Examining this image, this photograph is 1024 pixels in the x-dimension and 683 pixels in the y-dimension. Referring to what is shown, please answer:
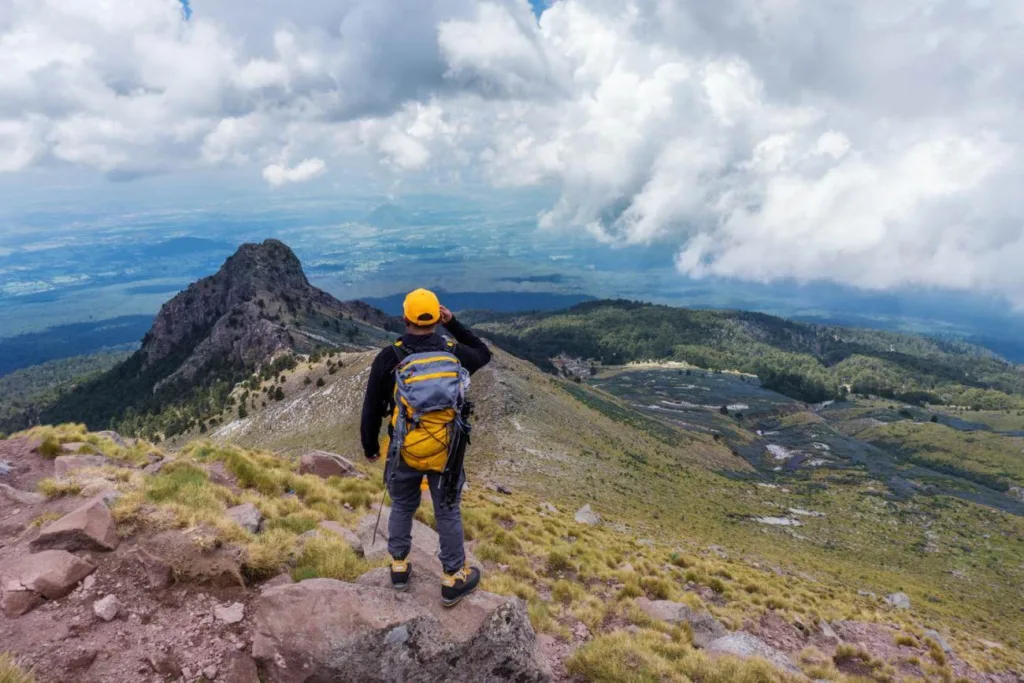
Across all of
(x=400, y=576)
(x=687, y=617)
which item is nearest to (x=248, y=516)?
(x=400, y=576)

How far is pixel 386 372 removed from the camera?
827cm

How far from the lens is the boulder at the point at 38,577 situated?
7.02 m

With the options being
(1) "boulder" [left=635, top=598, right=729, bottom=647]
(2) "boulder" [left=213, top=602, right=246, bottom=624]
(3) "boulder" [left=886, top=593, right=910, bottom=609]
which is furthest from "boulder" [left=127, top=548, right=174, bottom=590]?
(3) "boulder" [left=886, top=593, right=910, bottom=609]

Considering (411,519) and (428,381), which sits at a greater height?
(428,381)

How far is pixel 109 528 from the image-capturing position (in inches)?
323

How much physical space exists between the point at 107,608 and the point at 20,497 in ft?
16.1

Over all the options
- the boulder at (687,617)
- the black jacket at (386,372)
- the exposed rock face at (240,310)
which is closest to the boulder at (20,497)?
the black jacket at (386,372)

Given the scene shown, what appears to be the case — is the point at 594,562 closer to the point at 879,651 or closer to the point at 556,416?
the point at 879,651

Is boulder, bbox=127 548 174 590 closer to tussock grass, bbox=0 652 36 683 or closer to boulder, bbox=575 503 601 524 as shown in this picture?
tussock grass, bbox=0 652 36 683

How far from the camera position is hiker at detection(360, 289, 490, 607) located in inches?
311

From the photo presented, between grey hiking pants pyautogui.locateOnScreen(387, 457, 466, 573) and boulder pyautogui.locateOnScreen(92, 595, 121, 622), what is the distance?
3.69 meters

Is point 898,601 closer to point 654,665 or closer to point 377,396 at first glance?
point 654,665

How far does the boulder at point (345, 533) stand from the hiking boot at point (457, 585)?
300 centimetres

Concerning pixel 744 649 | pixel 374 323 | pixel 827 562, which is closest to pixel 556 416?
pixel 827 562
